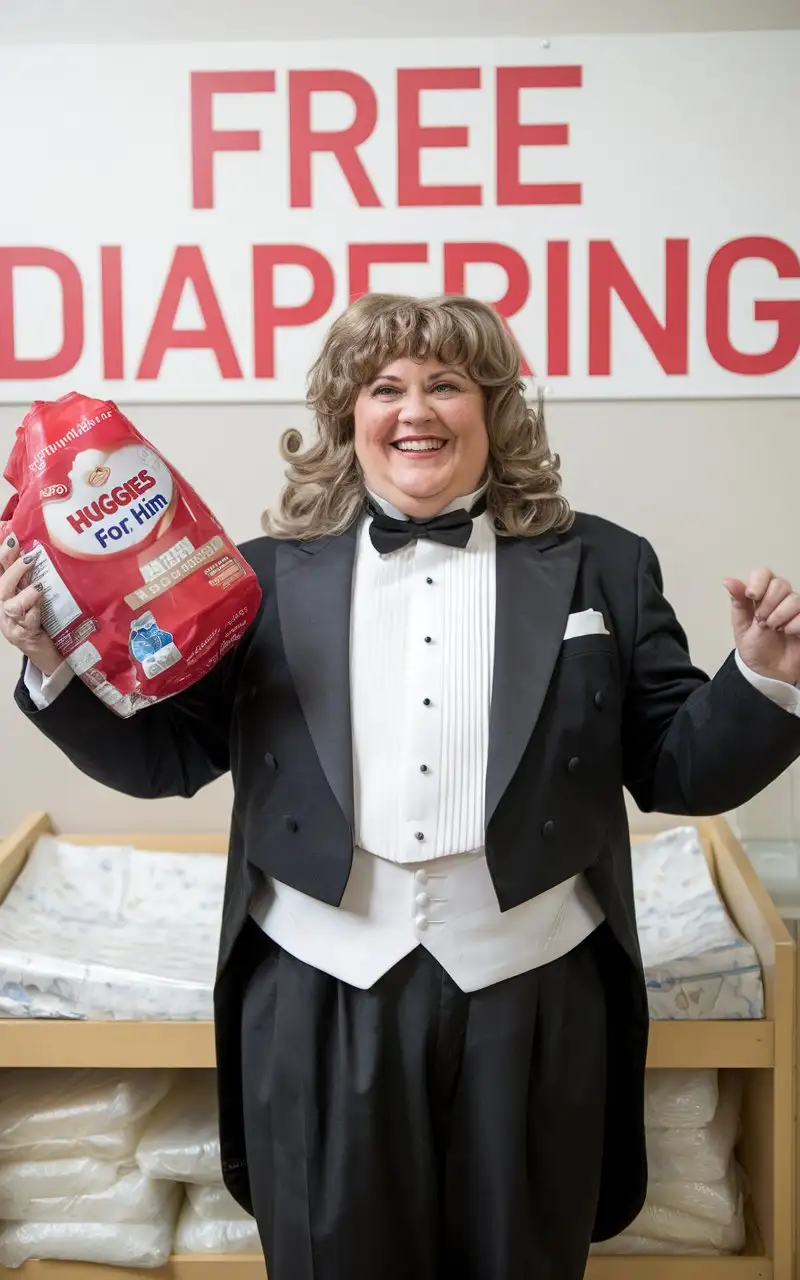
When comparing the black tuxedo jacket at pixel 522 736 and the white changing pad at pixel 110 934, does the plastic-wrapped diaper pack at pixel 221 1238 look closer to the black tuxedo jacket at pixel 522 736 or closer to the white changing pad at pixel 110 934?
the white changing pad at pixel 110 934

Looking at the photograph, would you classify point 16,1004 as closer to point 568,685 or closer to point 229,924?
point 229,924

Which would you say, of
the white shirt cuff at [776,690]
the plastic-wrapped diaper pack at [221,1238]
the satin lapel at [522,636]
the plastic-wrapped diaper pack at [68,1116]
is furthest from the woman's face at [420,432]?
the plastic-wrapped diaper pack at [221,1238]

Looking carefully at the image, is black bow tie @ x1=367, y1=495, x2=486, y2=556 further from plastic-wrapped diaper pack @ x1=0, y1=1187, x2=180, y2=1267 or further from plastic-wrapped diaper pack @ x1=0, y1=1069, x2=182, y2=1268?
plastic-wrapped diaper pack @ x1=0, y1=1187, x2=180, y2=1267

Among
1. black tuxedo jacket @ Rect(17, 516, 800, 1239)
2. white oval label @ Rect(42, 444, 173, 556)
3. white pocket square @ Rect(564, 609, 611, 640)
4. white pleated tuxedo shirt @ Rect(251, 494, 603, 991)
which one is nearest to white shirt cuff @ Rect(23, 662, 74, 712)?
black tuxedo jacket @ Rect(17, 516, 800, 1239)

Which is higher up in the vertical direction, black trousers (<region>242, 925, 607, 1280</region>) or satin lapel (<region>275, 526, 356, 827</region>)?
satin lapel (<region>275, 526, 356, 827</region>)

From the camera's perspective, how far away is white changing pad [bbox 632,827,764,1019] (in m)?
1.69

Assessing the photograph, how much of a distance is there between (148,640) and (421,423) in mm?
374

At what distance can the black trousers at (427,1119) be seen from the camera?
1.28 metres

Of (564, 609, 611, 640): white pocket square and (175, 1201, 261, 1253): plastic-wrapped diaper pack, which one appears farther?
(175, 1201, 261, 1253): plastic-wrapped diaper pack

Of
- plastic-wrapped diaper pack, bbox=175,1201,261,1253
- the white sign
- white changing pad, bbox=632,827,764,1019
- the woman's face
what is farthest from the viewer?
the white sign

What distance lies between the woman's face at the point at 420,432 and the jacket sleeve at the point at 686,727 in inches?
9.8

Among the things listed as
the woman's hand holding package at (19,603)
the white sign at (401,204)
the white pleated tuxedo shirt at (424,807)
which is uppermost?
the white sign at (401,204)

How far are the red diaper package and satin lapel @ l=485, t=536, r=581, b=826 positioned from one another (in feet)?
0.96

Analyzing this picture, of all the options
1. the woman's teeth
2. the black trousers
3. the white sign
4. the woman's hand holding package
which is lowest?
the black trousers
